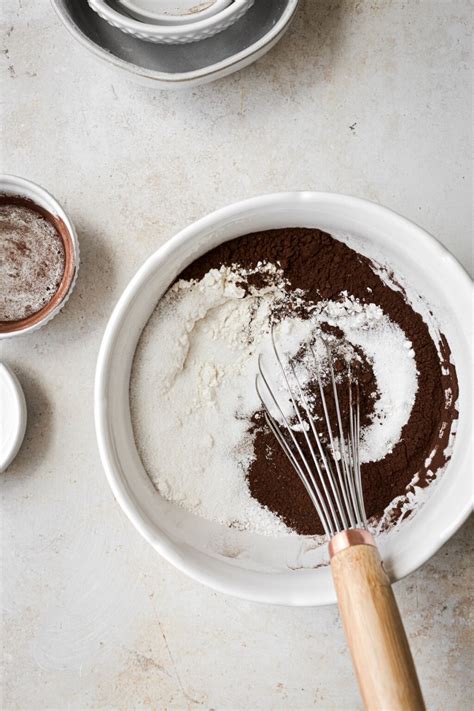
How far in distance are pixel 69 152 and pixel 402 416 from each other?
53 cm

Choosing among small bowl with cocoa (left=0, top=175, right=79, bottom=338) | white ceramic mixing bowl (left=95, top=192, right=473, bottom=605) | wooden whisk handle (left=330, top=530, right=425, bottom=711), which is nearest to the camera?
→ wooden whisk handle (left=330, top=530, right=425, bottom=711)

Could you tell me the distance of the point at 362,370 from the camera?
80cm

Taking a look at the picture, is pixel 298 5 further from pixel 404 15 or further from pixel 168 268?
pixel 168 268

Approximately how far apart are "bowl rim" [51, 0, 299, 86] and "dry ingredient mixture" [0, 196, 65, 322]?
0.20m

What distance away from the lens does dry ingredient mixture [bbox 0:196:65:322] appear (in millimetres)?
848

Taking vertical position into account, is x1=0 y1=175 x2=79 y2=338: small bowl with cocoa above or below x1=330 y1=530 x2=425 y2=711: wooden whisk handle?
above

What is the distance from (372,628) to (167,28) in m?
0.65

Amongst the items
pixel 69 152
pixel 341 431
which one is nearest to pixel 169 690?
pixel 341 431

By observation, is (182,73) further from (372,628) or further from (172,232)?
(372,628)

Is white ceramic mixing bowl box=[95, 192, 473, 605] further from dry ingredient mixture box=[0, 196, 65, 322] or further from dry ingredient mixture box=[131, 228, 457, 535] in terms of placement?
dry ingredient mixture box=[0, 196, 65, 322]

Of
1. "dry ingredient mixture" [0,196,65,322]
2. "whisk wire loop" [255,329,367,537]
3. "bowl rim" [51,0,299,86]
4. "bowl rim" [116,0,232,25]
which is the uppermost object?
"bowl rim" [116,0,232,25]

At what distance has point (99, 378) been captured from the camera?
744 mm

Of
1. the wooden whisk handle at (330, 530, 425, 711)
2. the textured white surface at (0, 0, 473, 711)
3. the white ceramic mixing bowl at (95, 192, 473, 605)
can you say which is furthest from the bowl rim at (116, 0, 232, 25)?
the wooden whisk handle at (330, 530, 425, 711)

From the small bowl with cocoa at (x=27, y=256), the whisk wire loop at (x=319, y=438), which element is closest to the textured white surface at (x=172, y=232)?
the small bowl with cocoa at (x=27, y=256)
